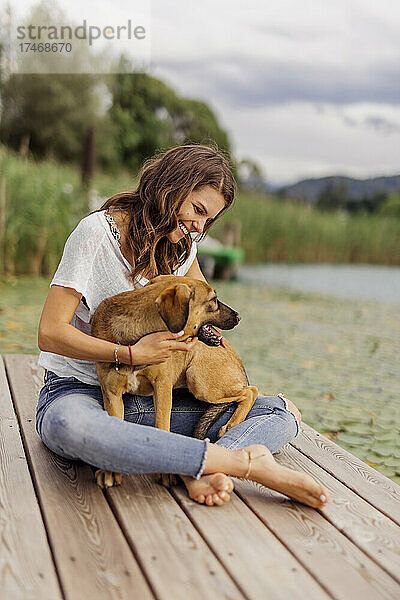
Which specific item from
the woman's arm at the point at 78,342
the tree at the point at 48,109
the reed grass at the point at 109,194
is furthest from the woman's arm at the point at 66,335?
the tree at the point at 48,109

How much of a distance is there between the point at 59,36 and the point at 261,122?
10.1 m

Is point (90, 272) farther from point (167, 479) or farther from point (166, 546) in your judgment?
point (166, 546)

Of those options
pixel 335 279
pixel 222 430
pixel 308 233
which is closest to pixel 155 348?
pixel 222 430

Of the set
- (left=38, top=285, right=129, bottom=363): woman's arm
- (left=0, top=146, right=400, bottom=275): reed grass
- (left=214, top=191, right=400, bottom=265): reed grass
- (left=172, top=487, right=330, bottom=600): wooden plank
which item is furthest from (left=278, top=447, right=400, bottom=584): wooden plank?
(left=214, top=191, right=400, bottom=265): reed grass

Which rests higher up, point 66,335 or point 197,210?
point 197,210

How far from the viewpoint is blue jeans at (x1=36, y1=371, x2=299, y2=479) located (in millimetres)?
2271

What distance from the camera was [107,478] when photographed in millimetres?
2416

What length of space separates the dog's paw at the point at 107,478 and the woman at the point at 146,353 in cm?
11

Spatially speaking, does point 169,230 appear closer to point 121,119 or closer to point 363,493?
point 363,493

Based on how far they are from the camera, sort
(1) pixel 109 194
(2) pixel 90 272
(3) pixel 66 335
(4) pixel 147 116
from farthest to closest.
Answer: (4) pixel 147 116 < (1) pixel 109 194 < (2) pixel 90 272 < (3) pixel 66 335

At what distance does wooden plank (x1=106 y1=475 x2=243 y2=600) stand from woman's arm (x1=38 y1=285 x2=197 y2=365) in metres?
0.47

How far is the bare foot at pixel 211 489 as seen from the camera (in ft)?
7.59

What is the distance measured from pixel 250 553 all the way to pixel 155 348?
2.56ft

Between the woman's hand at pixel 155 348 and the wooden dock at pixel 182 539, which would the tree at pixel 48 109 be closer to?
the woman's hand at pixel 155 348
